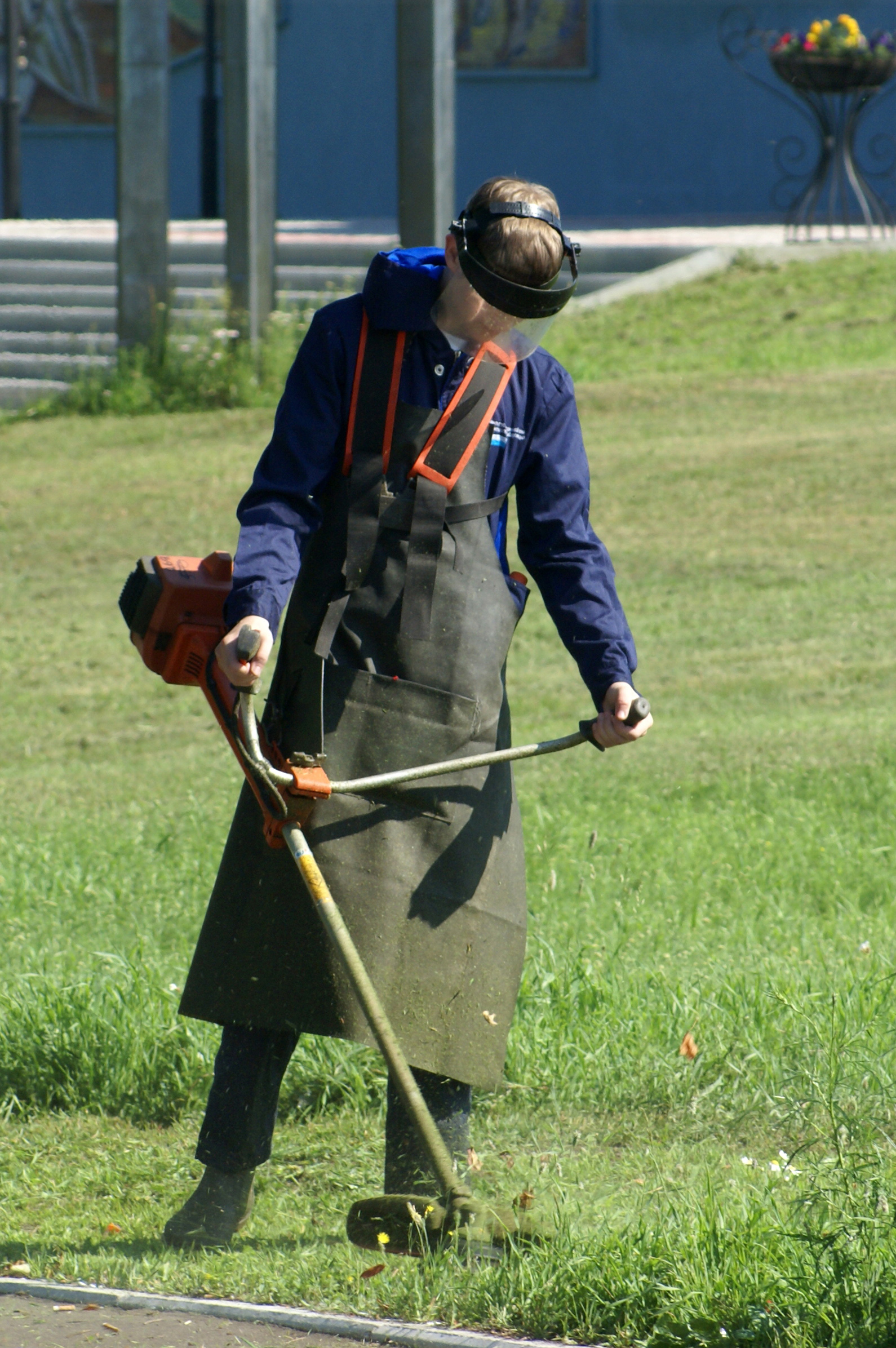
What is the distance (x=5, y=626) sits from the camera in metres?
9.26

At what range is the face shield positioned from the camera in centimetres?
318

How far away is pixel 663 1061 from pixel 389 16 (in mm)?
21963

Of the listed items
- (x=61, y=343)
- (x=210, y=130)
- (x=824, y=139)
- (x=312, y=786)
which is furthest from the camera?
(x=210, y=130)

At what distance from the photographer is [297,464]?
3.26 metres

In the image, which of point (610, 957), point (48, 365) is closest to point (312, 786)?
point (610, 957)

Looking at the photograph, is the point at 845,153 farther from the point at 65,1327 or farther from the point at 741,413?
the point at 65,1327

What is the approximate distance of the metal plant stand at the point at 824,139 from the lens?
1470 centimetres

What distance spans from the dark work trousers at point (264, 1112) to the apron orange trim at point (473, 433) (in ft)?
3.69

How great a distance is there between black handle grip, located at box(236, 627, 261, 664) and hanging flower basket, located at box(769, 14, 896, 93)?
1254cm

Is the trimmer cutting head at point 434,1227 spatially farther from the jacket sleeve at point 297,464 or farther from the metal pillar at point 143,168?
the metal pillar at point 143,168

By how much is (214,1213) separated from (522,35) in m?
22.3

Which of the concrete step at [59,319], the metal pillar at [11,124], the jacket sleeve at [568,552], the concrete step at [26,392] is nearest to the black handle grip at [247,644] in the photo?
the jacket sleeve at [568,552]

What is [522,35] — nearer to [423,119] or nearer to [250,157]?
[423,119]

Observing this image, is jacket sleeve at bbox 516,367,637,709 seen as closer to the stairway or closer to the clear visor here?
the clear visor
